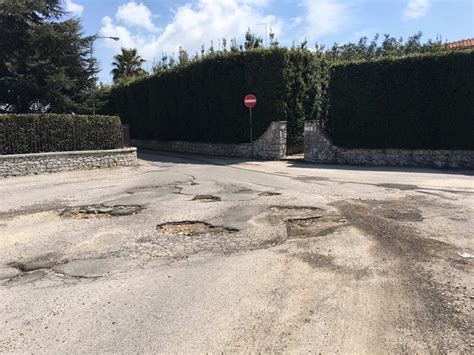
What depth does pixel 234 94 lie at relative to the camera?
20.7 m

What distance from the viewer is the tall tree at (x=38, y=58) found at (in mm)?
24641

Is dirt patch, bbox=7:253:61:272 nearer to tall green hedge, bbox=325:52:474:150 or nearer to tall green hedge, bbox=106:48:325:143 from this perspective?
tall green hedge, bbox=325:52:474:150

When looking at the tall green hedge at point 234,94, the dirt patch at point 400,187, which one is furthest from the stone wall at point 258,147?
the dirt patch at point 400,187

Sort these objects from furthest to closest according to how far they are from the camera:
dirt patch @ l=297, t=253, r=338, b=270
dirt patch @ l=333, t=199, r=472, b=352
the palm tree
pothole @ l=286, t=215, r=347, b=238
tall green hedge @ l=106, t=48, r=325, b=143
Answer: the palm tree
tall green hedge @ l=106, t=48, r=325, b=143
pothole @ l=286, t=215, r=347, b=238
dirt patch @ l=297, t=253, r=338, b=270
dirt patch @ l=333, t=199, r=472, b=352

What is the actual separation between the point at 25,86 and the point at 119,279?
23.4 metres

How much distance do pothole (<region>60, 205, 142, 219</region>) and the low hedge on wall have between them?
312 inches

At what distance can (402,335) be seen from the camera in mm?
3643

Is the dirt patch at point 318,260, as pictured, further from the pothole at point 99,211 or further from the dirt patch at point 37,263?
the pothole at point 99,211

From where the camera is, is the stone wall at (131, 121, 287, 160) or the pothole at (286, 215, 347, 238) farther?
the stone wall at (131, 121, 287, 160)

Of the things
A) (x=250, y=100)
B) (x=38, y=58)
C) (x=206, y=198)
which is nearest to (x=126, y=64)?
(x=38, y=58)

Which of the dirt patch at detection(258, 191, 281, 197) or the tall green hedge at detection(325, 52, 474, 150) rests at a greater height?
the tall green hedge at detection(325, 52, 474, 150)

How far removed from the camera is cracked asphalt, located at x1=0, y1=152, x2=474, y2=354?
3.71 metres

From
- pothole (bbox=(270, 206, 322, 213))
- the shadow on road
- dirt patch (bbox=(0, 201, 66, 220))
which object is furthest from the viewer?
the shadow on road

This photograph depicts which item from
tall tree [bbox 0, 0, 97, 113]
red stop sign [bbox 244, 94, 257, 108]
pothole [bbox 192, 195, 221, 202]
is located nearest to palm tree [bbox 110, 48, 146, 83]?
tall tree [bbox 0, 0, 97, 113]
